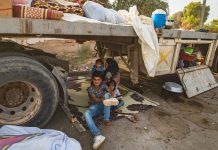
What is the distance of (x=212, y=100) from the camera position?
4.36m

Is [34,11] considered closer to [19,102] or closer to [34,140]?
[19,102]

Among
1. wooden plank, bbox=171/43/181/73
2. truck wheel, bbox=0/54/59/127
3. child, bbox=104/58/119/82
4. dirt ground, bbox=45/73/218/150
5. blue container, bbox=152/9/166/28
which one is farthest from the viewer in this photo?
wooden plank, bbox=171/43/181/73

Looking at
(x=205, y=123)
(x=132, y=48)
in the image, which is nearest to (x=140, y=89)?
(x=132, y=48)

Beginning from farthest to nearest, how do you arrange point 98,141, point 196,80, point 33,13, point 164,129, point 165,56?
point 196,80, point 165,56, point 164,129, point 98,141, point 33,13

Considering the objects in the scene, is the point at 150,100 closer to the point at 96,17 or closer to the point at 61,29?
the point at 96,17

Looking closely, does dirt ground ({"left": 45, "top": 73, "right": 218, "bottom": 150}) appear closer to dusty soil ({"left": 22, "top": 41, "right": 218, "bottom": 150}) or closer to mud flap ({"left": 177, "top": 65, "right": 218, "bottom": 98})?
dusty soil ({"left": 22, "top": 41, "right": 218, "bottom": 150})

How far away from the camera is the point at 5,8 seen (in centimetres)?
200

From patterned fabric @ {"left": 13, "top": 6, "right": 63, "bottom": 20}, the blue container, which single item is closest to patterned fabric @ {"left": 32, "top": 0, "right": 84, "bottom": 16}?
patterned fabric @ {"left": 13, "top": 6, "right": 63, "bottom": 20}

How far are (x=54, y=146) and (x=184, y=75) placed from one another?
338 cm

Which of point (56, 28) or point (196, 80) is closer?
point (56, 28)

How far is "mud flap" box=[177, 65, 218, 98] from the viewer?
4357 mm

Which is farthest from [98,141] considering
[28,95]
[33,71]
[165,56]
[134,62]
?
[165,56]

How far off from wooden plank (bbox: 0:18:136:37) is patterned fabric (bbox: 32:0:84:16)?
437mm

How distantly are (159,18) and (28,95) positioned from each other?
8.22 ft
